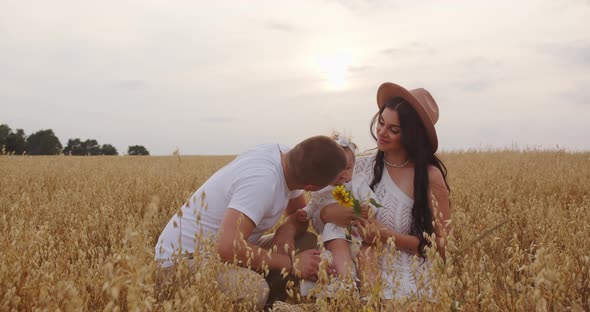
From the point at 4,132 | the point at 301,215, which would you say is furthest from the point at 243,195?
the point at 4,132

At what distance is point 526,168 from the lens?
8242 mm

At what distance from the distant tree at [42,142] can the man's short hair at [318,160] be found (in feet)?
142

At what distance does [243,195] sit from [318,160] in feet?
1.40

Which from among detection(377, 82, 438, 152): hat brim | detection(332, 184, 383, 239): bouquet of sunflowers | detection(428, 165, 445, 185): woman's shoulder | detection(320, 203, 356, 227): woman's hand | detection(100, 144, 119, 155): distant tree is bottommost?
detection(320, 203, 356, 227): woman's hand

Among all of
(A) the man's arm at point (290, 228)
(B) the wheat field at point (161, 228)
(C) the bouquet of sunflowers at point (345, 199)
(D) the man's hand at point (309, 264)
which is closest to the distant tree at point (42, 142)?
(B) the wheat field at point (161, 228)

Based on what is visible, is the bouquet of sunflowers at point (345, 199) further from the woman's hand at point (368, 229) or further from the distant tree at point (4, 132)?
the distant tree at point (4, 132)

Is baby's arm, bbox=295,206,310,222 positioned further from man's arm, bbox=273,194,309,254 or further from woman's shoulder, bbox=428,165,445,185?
woman's shoulder, bbox=428,165,445,185

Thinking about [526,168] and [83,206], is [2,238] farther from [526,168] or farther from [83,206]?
[526,168]

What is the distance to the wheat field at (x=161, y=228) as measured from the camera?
4.92 feet

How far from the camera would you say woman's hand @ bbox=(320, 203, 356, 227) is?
2977mm

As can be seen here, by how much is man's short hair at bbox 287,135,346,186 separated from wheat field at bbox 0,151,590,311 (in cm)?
64

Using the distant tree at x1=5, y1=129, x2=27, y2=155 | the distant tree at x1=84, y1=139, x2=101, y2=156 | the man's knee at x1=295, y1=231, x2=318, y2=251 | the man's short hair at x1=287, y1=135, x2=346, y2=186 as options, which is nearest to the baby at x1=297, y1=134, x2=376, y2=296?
the man's knee at x1=295, y1=231, x2=318, y2=251

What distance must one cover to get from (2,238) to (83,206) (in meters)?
2.19

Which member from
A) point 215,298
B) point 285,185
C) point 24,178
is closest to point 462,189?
point 285,185
